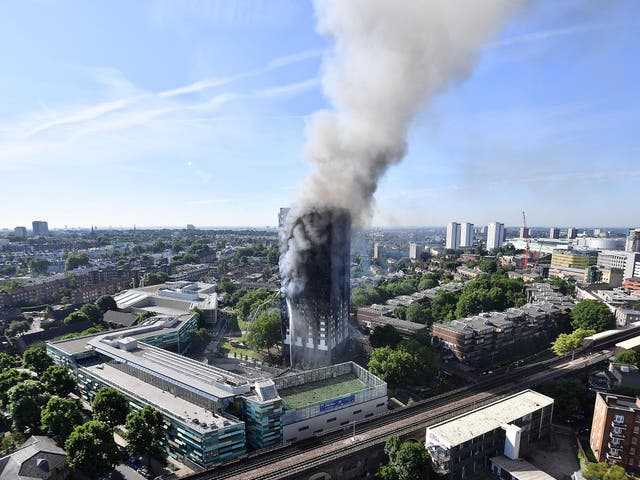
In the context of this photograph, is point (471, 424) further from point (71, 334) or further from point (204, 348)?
point (71, 334)

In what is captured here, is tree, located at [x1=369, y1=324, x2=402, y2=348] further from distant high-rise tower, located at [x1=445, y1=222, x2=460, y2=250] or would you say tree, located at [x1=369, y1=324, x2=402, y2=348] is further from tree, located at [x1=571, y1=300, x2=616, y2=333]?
distant high-rise tower, located at [x1=445, y1=222, x2=460, y2=250]

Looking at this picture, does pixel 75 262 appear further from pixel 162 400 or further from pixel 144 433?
pixel 144 433

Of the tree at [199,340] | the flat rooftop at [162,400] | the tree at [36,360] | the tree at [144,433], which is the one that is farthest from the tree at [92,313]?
the tree at [144,433]

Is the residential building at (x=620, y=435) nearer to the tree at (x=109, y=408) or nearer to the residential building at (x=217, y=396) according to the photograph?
the residential building at (x=217, y=396)

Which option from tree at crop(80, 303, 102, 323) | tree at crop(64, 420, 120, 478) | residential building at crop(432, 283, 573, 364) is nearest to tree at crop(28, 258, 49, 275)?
tree at crop(80, 303, 102, 323)

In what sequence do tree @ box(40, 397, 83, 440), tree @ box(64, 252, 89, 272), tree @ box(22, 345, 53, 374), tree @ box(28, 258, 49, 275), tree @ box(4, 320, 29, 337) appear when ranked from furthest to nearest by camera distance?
tree @ box(64, 252, 89, 272)
tree @ box(28, 258, 49, 275)
tree @ box(4, 320, 29, 337)
tree @ box(22, 345, 53, 374)
tree @ box(40, 397, 83, 440)

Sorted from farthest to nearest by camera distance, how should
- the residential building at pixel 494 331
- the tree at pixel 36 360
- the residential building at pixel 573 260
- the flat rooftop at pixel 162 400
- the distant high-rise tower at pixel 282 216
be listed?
1. the residential building at pixel 573 260
2. the residential building at pixel 494 331
3. the distant high-rise tower at pixel 282 216
4. the tree at pixel 36 360
5. the flat rooftop at pixel 162 400
